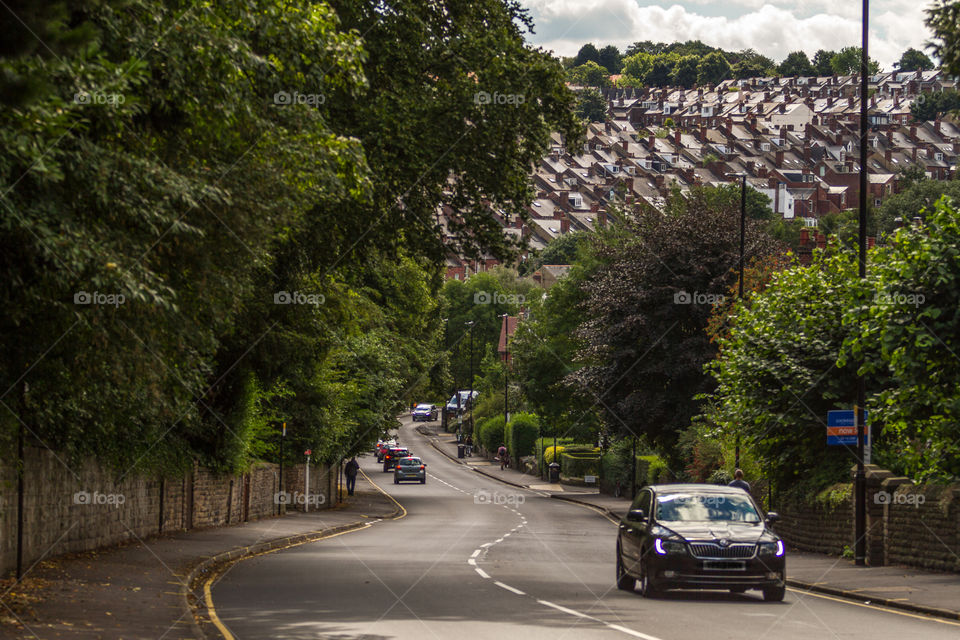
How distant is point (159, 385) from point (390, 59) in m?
9.17

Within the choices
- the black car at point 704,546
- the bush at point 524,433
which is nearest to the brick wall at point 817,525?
the black car at point 704,546

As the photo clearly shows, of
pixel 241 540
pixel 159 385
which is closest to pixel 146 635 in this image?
pixel 159 385

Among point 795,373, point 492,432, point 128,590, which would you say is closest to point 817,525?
point 795,373

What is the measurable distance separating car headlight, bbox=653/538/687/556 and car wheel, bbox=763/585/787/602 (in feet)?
4.09

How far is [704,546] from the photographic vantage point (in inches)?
630

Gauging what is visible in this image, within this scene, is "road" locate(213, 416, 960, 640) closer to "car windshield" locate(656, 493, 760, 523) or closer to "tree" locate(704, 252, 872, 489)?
"car windshield" locate(656, 493, 760, 523)

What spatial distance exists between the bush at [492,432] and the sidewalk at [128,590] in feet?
242

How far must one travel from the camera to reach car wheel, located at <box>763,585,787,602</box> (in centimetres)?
1631

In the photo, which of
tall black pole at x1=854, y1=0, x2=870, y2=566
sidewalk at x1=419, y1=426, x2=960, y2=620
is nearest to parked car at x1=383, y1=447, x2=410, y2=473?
sidewalk at x1=419, y1=426, x2=960, y2=620

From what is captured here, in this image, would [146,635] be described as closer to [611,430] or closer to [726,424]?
[726,424]

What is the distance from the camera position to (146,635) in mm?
12031

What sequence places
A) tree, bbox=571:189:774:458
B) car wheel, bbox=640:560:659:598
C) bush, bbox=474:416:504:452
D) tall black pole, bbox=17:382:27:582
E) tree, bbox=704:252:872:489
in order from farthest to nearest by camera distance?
bush, bbox=474:416:504:452
tree, bbox=571:189:774:458
tree, bbox=704:252:872:489
car wheel, bbox=640:560:659:598
tall black pole, bbox=17:382:27:582

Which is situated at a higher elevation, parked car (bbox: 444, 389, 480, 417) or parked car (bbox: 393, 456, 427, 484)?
parked car (bbox: 444, 389, 480, 417)

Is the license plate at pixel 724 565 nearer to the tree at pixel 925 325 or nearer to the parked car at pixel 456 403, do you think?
the tree at pixel 925 325
